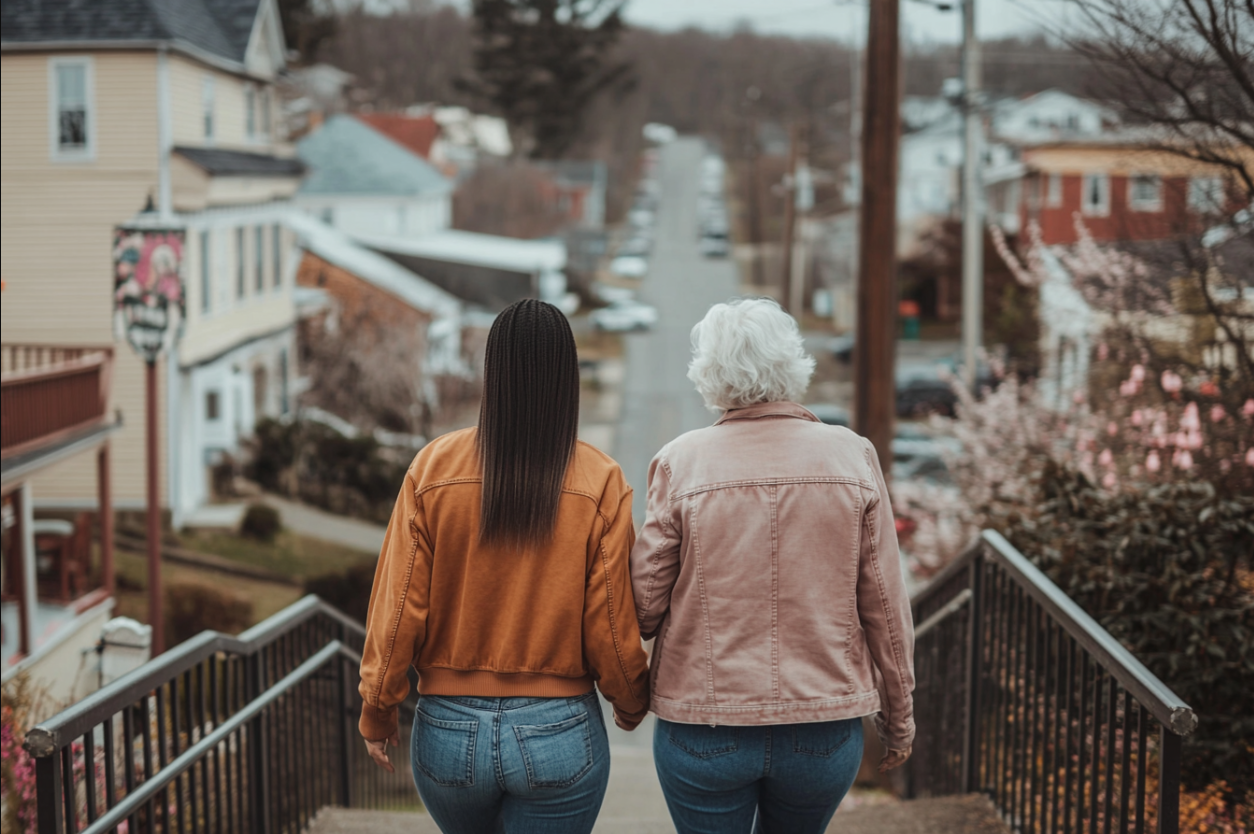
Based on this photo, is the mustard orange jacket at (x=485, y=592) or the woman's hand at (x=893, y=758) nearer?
the mustard orange jacket at (x=485, y=592)

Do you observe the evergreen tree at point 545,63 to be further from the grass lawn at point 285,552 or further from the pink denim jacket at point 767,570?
the pink denim jacket at point 767,570

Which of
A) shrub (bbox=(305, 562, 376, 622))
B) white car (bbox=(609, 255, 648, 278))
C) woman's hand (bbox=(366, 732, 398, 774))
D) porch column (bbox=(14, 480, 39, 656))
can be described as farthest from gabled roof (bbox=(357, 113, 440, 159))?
woman's hand (bbox=(366, 732, 398, 774))

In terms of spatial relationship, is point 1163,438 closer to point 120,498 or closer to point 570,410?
point 570,410

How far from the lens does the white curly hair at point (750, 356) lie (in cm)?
267

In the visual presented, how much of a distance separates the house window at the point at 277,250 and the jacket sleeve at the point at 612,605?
19241mm

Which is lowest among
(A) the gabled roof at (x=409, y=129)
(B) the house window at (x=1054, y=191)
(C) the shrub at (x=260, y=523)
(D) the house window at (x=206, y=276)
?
(C) the shrub at (x=260, y=523)

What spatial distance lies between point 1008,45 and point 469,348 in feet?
44.5

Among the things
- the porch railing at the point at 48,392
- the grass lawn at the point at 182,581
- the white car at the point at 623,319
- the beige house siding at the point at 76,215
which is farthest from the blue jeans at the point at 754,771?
the white car at the point at 623,319

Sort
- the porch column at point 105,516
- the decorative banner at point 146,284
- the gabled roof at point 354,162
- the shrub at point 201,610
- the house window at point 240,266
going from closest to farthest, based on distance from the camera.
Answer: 1. the decorative banner at point 146,284
2. the porch column at point 105,516
3. the shrub at point 201,610
4. the house window at point 240,266
5. the gabled roof at point 354,162

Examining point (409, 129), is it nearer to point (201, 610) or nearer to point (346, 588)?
point (346, 588)

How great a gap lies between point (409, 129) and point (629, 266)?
9.13 meters

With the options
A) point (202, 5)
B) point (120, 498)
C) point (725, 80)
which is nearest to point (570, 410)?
point (120, 498)

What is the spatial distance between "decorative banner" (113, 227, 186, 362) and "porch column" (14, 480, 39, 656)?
5.19 feet

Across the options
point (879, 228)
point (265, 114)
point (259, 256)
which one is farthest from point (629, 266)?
point (879, 228)
